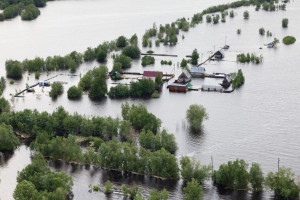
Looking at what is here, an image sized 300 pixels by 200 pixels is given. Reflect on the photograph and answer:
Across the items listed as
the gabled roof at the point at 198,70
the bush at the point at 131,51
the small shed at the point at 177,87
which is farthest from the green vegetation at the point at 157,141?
the bush at the point at 131,51

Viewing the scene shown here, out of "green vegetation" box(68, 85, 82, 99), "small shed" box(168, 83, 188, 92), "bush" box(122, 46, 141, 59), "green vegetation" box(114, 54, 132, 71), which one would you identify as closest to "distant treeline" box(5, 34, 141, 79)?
"bush" box(122, 46, 141, 59)

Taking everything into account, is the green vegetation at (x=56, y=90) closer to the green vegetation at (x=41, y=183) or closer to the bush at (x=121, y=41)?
the green vegetation at (x=41, y=183)

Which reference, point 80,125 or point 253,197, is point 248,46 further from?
point 253,197

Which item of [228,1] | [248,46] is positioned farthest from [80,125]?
[228,1]

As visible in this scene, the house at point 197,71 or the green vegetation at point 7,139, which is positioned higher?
the house at point 197,71

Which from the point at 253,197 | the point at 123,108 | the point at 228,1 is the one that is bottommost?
the point at 253,197
